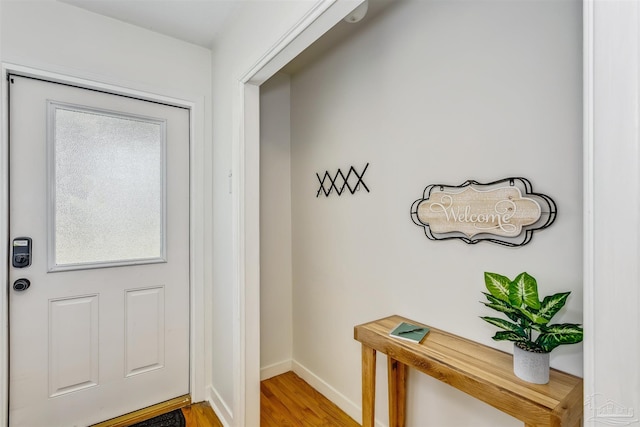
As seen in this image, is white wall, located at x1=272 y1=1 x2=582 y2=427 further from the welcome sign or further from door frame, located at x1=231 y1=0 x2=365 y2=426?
door frame, located at x1=231 y1=0 x2=365 y2=426

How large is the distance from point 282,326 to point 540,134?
2.23 m

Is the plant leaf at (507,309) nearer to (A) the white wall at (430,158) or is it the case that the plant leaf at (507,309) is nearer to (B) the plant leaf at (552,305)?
(B) the plant leaf at (552,305)

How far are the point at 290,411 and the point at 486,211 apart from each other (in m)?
1.80

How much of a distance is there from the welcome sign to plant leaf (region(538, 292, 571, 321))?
260 mm

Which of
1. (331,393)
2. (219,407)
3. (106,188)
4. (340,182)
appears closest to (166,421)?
(219,407)

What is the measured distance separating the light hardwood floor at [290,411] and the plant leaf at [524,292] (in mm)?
1443

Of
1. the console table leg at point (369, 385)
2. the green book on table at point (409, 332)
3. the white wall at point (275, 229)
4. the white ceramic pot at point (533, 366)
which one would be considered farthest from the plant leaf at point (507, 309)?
the white wall at point (275, 229)

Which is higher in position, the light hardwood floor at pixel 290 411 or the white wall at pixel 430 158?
the white wall at pixel 430 158

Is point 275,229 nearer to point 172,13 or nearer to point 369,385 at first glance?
point 369,385

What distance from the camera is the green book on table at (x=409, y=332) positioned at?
1361 mm

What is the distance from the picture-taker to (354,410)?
1.98 metres

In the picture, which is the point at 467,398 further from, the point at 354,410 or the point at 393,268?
the point at 354,410

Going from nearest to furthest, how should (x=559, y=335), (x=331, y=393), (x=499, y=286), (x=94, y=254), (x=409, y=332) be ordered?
(x=559, y=335), (x=499, y=286), (x=409, y=332), (x=94, y=254), (x=331, y=393)

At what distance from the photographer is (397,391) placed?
5.25ft
